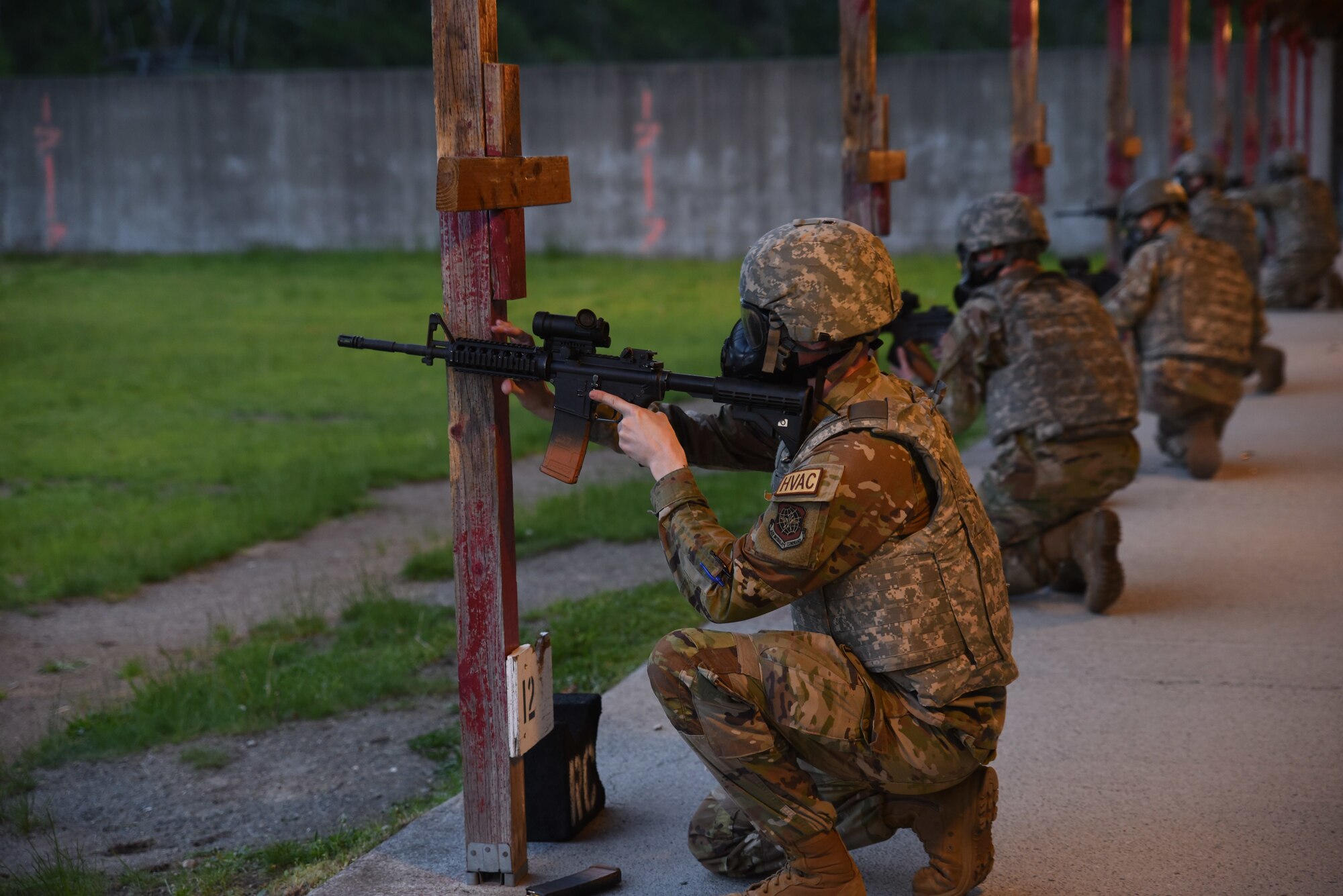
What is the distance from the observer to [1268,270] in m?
15.7

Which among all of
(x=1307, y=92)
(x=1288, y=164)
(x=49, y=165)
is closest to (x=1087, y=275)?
(x=1288, y=164)

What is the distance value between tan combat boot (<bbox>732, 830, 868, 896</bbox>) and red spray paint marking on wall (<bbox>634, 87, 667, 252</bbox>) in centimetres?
2273

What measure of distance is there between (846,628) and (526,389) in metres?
0.97

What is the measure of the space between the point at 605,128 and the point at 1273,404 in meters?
16.9

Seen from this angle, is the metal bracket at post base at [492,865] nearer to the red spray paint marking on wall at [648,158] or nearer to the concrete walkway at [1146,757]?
the concrete walkway at [1146,757]

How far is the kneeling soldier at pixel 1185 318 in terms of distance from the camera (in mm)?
7836

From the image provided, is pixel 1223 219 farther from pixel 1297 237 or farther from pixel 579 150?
pixel 579 150

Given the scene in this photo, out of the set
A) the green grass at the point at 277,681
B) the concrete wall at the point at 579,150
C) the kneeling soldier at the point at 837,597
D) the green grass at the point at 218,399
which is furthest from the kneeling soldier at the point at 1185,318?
the concrete wall at the point at 579,150

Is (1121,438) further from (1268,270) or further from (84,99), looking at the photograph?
(84,99)

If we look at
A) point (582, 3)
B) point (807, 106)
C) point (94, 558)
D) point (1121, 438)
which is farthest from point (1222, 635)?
point (582, 3)

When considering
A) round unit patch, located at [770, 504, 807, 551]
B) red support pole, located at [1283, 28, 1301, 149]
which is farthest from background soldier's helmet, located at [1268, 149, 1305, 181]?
round unit patch, located at [770, 504, 807, 551]

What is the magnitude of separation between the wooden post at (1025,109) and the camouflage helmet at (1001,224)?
10.1 ft

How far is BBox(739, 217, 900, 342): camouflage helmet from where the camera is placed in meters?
3.14

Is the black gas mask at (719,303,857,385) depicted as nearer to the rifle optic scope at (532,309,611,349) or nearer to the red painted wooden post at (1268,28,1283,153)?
the rifle optic scope at (532,309,611,349)
